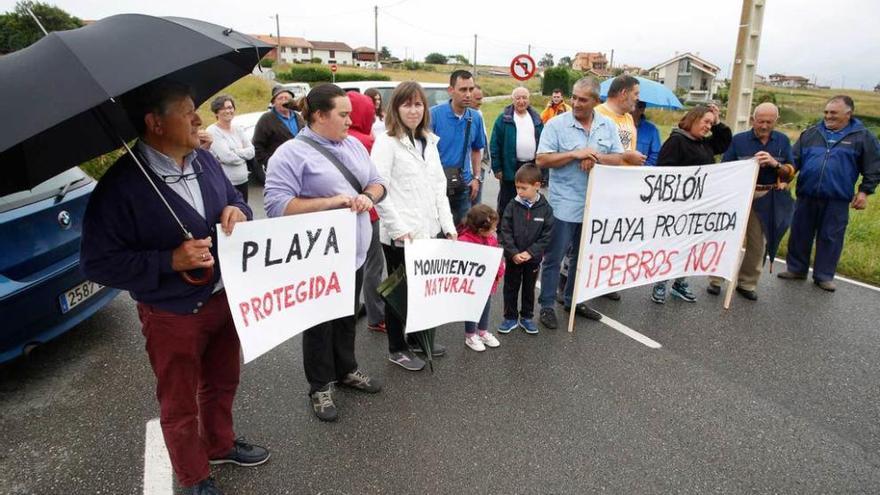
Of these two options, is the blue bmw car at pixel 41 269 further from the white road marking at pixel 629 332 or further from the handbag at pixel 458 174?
the white road marking at pixel 629 332

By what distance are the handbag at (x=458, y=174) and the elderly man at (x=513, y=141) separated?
3.54 ft

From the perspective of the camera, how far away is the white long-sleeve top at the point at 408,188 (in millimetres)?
3031

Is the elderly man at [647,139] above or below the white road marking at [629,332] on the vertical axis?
above

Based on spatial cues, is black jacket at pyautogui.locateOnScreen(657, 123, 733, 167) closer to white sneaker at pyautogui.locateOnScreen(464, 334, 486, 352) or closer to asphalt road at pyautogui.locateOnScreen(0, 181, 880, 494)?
asphalt road at pyautogui.locateOnScreen(0, 181, 880, 494)

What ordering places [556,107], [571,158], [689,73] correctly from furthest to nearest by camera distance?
[689,73] → [556,107] → [571,158]

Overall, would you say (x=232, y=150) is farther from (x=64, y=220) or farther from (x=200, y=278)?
(x=200, y=278)

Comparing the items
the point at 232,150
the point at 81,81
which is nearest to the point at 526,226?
the point at 81,81

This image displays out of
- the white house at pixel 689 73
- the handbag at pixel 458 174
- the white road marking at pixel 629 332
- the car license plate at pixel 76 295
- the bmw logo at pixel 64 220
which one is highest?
the white house at pixel 689 73

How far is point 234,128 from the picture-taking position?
5.34 metres

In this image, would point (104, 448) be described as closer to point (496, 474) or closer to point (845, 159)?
point (496, 474)

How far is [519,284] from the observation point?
13.1 feet

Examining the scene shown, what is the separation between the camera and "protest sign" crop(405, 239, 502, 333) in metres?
3.05

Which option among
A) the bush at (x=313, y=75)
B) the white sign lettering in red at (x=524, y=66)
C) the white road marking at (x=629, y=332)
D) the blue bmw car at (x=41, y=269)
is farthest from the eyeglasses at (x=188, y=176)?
the bush at (x=313, y=75)

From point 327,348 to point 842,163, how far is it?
5.28m
